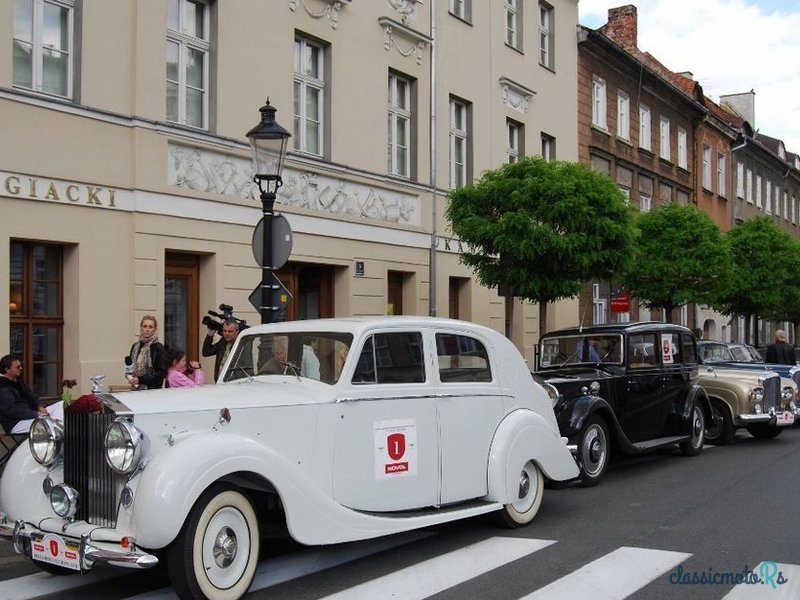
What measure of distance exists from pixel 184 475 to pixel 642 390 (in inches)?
277

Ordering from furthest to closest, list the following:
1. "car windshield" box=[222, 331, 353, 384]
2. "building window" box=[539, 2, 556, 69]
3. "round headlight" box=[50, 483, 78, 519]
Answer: "building window" box=[539, 2, 556, 69]
"car windshield" box=[222, 331, 353, 384]
"round headlight" box=[50, 483, 78, 519]

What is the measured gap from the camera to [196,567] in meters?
4.82

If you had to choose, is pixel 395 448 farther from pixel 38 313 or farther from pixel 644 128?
pixel 644 128

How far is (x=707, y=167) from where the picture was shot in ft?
113

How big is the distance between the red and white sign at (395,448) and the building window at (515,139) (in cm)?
1489

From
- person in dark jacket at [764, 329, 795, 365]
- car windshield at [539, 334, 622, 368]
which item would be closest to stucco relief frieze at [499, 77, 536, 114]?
person in dark jacket at [764, 329, 795, 365]

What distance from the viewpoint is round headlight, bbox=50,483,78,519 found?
16.7ft

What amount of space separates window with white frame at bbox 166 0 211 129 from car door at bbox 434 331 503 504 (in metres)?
7.07

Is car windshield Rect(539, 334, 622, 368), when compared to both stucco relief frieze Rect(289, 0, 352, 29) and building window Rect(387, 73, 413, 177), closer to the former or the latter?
building window Rect(387, 73, 413, 177)

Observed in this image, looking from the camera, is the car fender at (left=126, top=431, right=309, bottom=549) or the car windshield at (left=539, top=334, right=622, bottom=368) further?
the car windshield at (left=539, top=334, right=622, bottom=368)

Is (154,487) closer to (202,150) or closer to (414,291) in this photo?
(202,150)

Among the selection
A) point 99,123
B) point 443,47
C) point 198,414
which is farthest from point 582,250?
point 198,414

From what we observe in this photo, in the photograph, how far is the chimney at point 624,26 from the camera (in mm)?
31078

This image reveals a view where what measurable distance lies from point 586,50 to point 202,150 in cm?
1465
